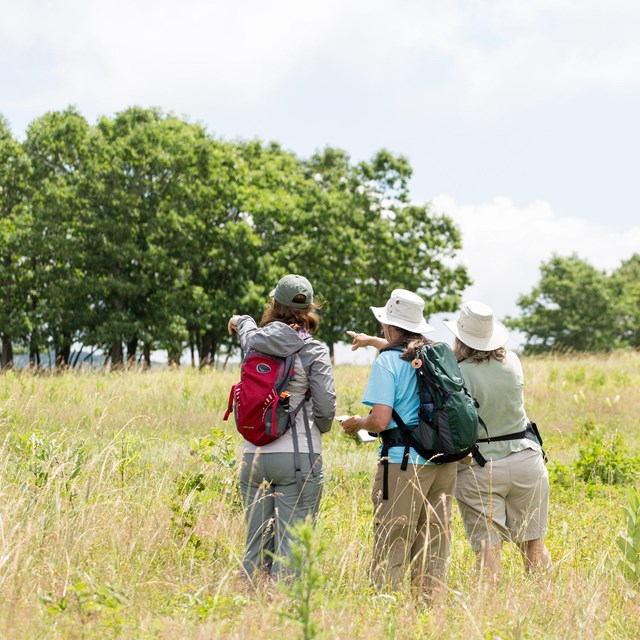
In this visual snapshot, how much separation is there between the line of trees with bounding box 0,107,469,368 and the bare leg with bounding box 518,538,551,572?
23468mm

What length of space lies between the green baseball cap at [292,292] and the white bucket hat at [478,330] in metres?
0.94

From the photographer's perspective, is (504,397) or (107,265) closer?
(504,397)

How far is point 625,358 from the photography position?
21.0m

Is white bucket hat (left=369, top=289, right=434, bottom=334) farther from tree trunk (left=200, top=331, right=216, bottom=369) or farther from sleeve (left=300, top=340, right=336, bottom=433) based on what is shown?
tree trunk (left=200, top=331, right=216, bottom=369)

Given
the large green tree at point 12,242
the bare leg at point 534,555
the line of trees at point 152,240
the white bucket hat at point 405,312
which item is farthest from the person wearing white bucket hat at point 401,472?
the large green tree at point 12,242

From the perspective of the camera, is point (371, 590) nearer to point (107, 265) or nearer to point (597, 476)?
point (597, 476)

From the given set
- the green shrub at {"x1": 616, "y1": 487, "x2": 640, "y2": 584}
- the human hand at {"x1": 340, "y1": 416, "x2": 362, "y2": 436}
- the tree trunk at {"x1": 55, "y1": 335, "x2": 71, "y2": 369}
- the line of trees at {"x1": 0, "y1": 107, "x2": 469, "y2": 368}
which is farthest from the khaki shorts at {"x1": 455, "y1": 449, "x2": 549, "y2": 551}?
the tree trunk at {"x1": 55, "y1": 335, "x2": 71, "y2": 369}

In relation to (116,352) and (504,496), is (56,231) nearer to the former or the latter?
(116,352)

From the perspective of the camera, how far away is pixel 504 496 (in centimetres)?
468

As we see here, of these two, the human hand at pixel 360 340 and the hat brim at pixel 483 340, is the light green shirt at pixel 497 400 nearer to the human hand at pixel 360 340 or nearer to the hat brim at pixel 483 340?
the hat brim at pixel 483 340

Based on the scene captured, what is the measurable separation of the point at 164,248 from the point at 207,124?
762 centimetres

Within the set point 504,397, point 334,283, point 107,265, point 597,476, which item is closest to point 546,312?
point 334,283

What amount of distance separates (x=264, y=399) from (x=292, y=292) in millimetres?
655

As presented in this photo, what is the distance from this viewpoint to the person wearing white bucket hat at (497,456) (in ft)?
15.2
